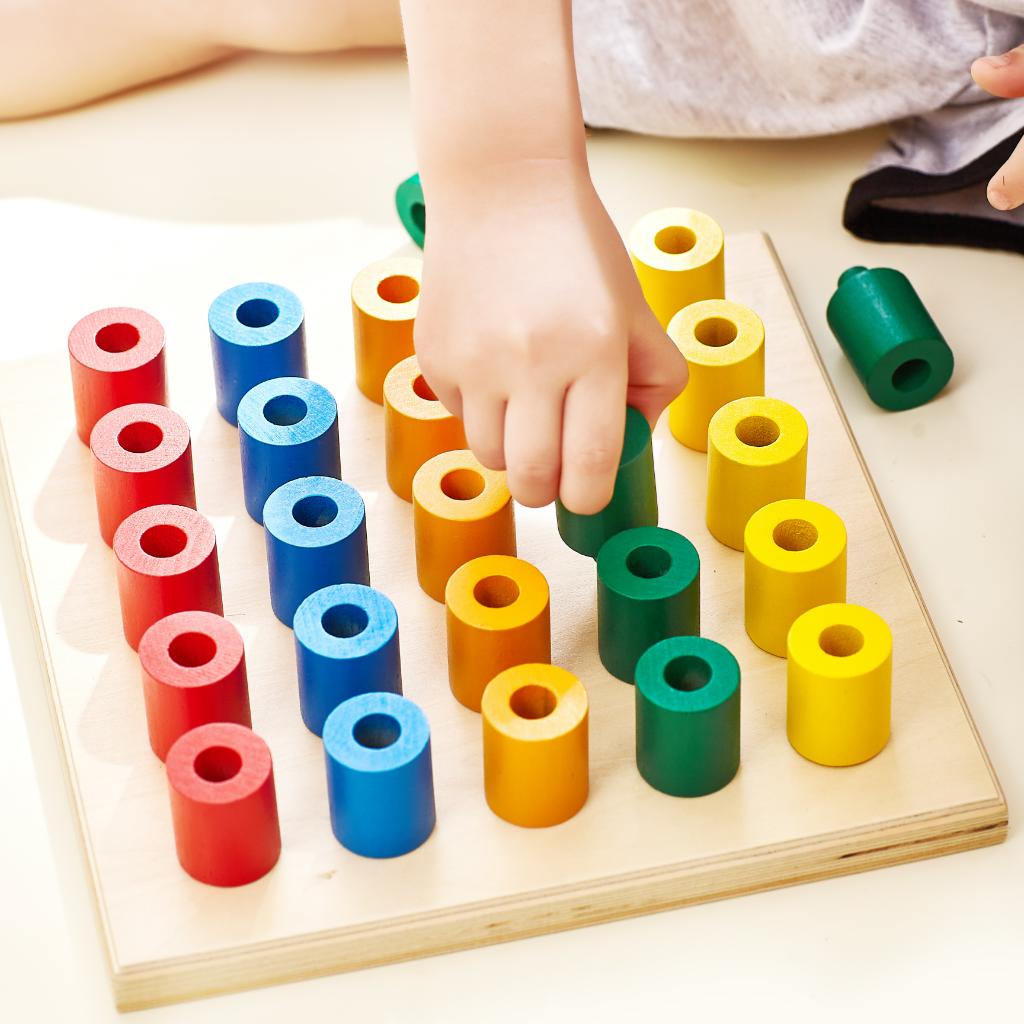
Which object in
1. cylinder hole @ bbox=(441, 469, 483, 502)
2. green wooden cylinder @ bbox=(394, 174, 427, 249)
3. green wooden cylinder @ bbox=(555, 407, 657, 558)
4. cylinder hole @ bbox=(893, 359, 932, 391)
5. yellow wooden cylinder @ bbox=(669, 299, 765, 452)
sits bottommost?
green wooden cylinder @ bbox=(555, 407, 657, 558)

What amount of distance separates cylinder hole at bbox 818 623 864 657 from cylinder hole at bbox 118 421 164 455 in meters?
0.37

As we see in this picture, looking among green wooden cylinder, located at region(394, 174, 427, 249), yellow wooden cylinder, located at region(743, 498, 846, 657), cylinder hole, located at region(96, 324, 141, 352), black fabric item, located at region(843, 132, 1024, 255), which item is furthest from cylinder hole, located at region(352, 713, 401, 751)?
black fabric item, located at region(843, 132, 1024, 255)

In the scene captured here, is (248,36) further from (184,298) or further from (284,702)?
(284,702)

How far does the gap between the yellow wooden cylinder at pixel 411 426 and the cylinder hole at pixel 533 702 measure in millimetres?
194

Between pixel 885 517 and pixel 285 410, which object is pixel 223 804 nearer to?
pixel 285 410

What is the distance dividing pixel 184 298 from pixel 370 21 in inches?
10.6

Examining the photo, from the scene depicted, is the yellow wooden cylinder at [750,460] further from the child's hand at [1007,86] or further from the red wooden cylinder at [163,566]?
the red wooden cylinder at [163,566]

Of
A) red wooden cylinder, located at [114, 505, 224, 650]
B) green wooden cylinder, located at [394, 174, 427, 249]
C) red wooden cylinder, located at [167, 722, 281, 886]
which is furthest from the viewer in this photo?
green wooden cylinder, located at [394, 174, 427, 249]

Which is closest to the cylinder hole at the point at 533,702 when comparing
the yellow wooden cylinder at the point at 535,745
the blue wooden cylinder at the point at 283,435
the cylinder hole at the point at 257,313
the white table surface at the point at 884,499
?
the yellow wooden cylinder at the point at 535,745

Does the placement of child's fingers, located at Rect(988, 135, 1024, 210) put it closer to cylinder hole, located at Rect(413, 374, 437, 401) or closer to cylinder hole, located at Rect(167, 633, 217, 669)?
cylinder hole, located at Rect(413, 374, 437, 401)

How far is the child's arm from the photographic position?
2.88 feet

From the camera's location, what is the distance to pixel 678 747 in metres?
0.90

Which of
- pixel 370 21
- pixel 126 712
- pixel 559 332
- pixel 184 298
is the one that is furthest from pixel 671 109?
pixel 126 712

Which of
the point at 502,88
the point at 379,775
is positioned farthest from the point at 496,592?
the point at 502,88
